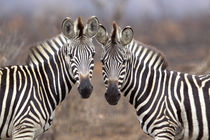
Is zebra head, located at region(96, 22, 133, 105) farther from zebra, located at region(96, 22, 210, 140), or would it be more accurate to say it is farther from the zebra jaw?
the zebra jaw

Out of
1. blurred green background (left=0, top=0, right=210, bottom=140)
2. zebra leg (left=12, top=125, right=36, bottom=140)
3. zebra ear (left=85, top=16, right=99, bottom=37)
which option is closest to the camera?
zebra leg (left=12, top=125, right=36, bottom=140)

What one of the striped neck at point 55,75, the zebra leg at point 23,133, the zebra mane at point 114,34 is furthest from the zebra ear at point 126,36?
the zebra leg at point 23,133

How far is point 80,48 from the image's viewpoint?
8.29 m

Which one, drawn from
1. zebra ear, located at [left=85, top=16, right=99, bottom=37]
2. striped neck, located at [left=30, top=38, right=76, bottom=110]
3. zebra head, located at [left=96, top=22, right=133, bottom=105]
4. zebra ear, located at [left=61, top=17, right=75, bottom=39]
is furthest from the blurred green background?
zebra head, located at [left=96, top=22, right=133, bottom=105]

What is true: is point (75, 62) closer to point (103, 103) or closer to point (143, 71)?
point (143, 71)

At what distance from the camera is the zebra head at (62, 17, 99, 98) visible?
8.14 m

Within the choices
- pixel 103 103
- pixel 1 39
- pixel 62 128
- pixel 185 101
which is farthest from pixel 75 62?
pixel 103 103

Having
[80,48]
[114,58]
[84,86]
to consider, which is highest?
[80,48]

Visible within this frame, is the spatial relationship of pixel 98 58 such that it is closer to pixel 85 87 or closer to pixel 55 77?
pixel 55 77

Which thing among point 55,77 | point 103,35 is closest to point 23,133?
point 55,77

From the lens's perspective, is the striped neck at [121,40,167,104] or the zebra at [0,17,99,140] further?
the striped neck at [121,40,167,104]

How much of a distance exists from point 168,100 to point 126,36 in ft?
4.56

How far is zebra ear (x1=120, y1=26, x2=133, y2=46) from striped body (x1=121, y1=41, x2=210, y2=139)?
0.30 m

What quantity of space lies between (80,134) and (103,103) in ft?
8.68
